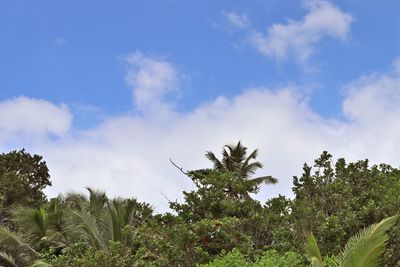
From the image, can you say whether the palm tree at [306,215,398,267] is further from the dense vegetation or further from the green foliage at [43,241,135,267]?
the green foliage at [43,241,135,267]

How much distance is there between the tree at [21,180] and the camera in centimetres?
2720

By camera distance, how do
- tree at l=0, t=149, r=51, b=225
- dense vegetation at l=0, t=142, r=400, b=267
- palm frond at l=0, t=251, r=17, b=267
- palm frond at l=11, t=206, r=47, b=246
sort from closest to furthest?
dense vegetation at l=0, t=142, r=400, b=267 < palm frond at l=0, t=251, r=17, b=267 < palm frond at l=11, t=206, r=47, b=246 < tree at l=0, t=149, r=51, b=225

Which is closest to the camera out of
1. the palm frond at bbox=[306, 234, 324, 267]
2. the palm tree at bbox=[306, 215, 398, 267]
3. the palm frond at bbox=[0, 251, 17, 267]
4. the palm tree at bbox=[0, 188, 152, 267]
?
the palm tree at bbox=[306, 215, 398, 267]

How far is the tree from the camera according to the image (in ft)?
89.2

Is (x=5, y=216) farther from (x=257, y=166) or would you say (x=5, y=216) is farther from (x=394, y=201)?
(x=394, y=201)

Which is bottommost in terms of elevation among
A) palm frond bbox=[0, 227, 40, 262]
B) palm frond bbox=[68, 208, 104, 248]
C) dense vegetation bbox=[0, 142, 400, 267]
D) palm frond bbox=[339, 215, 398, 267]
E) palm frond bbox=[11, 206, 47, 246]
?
palm frond bbox=[339, 215, 398, 267]

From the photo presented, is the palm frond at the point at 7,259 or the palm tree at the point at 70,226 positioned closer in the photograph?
the palm tree at the point at 70,226

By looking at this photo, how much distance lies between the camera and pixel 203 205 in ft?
58.6

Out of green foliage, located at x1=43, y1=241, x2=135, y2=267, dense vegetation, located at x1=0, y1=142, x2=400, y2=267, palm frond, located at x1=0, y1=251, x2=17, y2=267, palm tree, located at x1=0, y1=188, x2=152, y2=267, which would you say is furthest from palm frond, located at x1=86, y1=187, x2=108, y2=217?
green foliage, located at x1=43, y1=241, x2=135, y2=267

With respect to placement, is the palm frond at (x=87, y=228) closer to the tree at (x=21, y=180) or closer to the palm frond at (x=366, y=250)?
the tree at (x=21, y=180)

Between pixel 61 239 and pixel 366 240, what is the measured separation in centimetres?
1756

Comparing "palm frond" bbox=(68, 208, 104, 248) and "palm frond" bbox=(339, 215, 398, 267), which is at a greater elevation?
"palm frond" bbox=(68, 208, 104, 248)

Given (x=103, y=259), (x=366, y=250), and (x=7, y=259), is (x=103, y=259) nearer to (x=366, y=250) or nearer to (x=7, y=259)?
(x=7, y=259)

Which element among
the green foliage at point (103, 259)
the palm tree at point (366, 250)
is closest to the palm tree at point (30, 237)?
the green foliage at point (103, 259)
